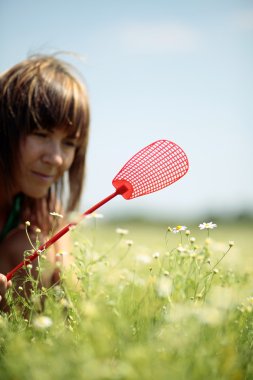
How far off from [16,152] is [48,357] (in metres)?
1.36

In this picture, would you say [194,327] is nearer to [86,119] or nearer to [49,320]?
[49,320]

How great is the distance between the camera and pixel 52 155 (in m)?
2.08

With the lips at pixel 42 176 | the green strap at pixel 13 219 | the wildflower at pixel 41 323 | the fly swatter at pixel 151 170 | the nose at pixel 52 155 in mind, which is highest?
the fly swatter at pixel 151 170

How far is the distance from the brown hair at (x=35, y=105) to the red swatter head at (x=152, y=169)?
0.66 m

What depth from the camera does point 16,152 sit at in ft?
7.20

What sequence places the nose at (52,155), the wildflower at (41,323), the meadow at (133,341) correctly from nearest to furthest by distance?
1. the meadow at (133,341)
2. the wildflower at (41,323)
3. the nose at (52,155)

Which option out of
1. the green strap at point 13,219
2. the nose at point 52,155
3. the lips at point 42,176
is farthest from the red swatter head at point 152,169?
the green strap at point 13,219

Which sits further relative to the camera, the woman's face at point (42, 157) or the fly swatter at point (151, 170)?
the woman's face at point (42, 157)

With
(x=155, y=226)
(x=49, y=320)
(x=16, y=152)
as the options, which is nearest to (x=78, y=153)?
(x=16, y=152)

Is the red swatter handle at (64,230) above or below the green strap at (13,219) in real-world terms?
above

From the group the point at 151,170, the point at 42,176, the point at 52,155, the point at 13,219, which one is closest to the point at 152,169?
the point at 151,170

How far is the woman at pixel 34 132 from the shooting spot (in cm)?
216

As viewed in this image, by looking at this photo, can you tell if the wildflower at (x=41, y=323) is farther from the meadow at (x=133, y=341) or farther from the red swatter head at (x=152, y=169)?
the red swatter head at (x=152, y=169)

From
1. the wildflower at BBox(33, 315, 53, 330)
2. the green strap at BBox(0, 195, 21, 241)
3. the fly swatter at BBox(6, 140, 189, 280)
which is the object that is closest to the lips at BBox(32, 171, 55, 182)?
the green strap at BBox(0, 195, 21, 241)
